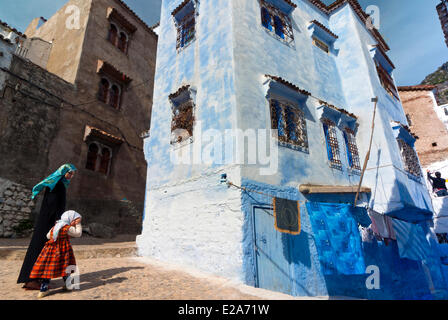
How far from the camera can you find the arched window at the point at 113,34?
47.8 feet

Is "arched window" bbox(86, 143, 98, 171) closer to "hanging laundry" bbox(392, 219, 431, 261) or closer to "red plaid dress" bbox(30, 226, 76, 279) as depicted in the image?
"red plaid dress" bbox(30, 226, 76, 279)

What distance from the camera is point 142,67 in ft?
52.9

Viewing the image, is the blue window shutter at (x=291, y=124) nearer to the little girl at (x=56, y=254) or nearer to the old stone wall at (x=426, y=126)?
the little girl at (x=56, y=254)

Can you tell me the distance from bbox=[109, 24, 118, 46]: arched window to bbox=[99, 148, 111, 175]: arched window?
6.91 meters

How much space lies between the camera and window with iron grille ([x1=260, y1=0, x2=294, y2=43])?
30.9 feet

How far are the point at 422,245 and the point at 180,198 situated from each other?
9443mm

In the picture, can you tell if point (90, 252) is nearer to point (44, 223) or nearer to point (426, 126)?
point (44, 223)

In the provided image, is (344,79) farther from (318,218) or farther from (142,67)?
(142,67)

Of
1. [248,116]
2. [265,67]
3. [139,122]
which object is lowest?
[248,116]

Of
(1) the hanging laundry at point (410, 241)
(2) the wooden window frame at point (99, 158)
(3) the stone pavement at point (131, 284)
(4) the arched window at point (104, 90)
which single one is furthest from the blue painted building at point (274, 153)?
(4) the arched window at point (104, 90)

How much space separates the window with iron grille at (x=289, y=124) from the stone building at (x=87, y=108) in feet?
29.1

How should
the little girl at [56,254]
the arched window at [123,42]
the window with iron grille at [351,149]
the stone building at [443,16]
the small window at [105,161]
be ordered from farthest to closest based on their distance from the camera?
the arched window at [123,42] → the stone building at [443,16] → the small window at [105,161] → the window with iron grille at [351,149] → the little girl at [56,254]

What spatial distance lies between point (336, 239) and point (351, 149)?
16.6 ft
